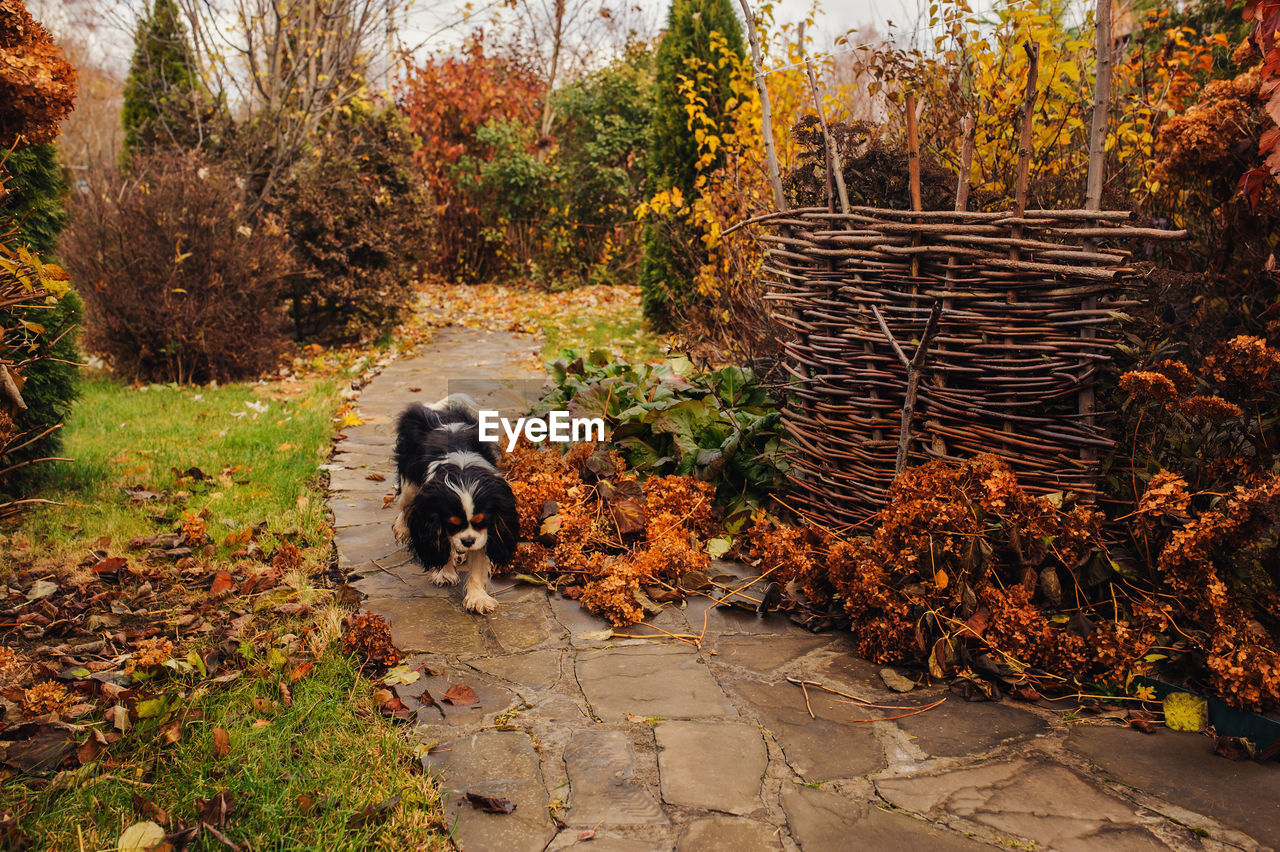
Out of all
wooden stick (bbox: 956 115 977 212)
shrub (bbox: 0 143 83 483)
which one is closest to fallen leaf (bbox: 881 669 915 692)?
wooden stick (bbox: 956 115 977 212)

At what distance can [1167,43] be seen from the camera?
4.83 metres

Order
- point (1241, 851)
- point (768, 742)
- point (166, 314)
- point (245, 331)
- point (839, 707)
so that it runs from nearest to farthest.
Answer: point (1241, 851) < point (768, 742) < point (839, 707) < point (166, 314) < point (245, 331)

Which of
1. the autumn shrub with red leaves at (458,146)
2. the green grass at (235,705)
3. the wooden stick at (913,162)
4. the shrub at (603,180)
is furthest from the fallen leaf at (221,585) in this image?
the autumn shrub with red leaves at (458,146)

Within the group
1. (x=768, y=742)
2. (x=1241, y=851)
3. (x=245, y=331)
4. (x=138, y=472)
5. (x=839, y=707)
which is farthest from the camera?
(x=245, y=331)

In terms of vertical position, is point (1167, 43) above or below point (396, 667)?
above

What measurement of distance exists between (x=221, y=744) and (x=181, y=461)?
3.14 meters

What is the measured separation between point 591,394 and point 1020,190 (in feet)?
8.00

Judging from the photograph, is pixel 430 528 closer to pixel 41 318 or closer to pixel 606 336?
pixel 41 318

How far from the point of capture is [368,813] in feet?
6.36

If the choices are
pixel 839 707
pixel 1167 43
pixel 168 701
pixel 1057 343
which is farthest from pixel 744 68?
pixel 168 701

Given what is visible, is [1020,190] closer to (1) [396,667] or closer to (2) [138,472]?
(1) [396,667]

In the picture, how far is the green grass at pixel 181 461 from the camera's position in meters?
3.87

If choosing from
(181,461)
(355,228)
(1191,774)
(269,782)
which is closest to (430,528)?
(269,782)

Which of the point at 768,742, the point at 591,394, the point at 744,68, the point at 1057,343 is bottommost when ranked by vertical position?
the point at 768,742
